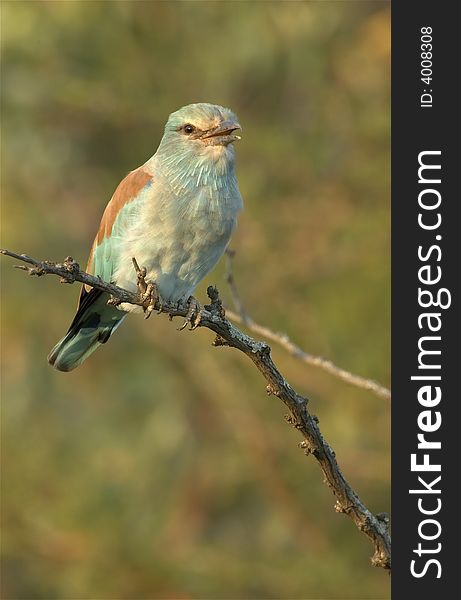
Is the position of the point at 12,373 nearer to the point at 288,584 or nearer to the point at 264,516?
the point at 264,516

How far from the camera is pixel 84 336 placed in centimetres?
488

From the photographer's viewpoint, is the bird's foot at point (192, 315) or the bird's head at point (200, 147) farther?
the bird's head at point (200, 147)

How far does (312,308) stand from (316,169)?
1121mm

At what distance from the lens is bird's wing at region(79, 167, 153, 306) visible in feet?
14.6

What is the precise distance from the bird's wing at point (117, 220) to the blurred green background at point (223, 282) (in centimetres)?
244

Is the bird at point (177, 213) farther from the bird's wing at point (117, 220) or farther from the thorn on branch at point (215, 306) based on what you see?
the thorn on branch at point (215, 306)

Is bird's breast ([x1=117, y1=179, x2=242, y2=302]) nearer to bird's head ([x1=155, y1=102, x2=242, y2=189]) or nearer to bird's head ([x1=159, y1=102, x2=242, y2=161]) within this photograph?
bird's head ([x1=155, y1=102, x2=242, y2=189])

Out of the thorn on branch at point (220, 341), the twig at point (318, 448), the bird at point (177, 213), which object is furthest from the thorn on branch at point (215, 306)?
the bird at point (177, 213)

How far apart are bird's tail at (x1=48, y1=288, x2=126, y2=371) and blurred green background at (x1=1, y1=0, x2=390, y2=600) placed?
96.4 inches

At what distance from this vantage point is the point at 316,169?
6984 mm

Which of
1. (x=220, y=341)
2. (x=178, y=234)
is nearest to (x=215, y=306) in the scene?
(x=220, y=341)

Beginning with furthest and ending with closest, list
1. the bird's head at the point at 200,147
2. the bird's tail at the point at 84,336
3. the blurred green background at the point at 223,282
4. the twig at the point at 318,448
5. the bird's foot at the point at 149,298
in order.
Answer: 1. the blurred green background at the point at 223,282
2. the bird's tail at the point at 84,336
3. the bird's head at the point at 200,147
4. the bird's foot at the point at 149,298
5. the twig at the point at 318,448

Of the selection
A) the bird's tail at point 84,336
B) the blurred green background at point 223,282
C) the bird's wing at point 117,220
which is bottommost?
the bird's tail at point 84,336

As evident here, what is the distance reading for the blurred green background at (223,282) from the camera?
7121 millimetres
